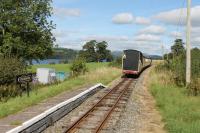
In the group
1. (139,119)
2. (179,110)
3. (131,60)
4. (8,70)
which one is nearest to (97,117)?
(139,119)

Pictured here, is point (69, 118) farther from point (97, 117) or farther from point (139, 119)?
point (139, 119)

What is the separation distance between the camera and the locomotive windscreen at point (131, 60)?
166 feet

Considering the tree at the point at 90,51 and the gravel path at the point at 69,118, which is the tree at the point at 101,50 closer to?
the tree at the point at 90,51

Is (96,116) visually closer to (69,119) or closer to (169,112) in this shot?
Result: (69,119)

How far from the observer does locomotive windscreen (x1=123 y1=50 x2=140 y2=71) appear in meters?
50.7

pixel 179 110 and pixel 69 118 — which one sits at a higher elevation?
pixel 179 110

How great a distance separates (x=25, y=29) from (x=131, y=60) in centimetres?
1370

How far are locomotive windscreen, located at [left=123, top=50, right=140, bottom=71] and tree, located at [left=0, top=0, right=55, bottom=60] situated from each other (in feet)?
33.7

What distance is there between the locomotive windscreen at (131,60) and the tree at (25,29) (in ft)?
33.7

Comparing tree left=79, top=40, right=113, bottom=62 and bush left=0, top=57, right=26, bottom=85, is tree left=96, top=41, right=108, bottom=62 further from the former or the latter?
bush left=0, top=57, right=26, bottom=85

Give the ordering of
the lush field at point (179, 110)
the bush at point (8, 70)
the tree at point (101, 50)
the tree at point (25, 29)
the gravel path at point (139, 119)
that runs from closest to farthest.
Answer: the lush field at point (179, 110), the gravel path at point (139, 119), the bush at point (8, 70), the tree at point (25, 29), the tree at point (101, 50)

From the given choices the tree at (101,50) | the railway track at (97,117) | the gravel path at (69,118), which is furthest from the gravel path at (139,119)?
the tree at (101,50)

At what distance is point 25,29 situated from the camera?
51812 mm

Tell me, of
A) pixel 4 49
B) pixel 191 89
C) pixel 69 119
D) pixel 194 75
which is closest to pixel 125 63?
pixel 4 49
